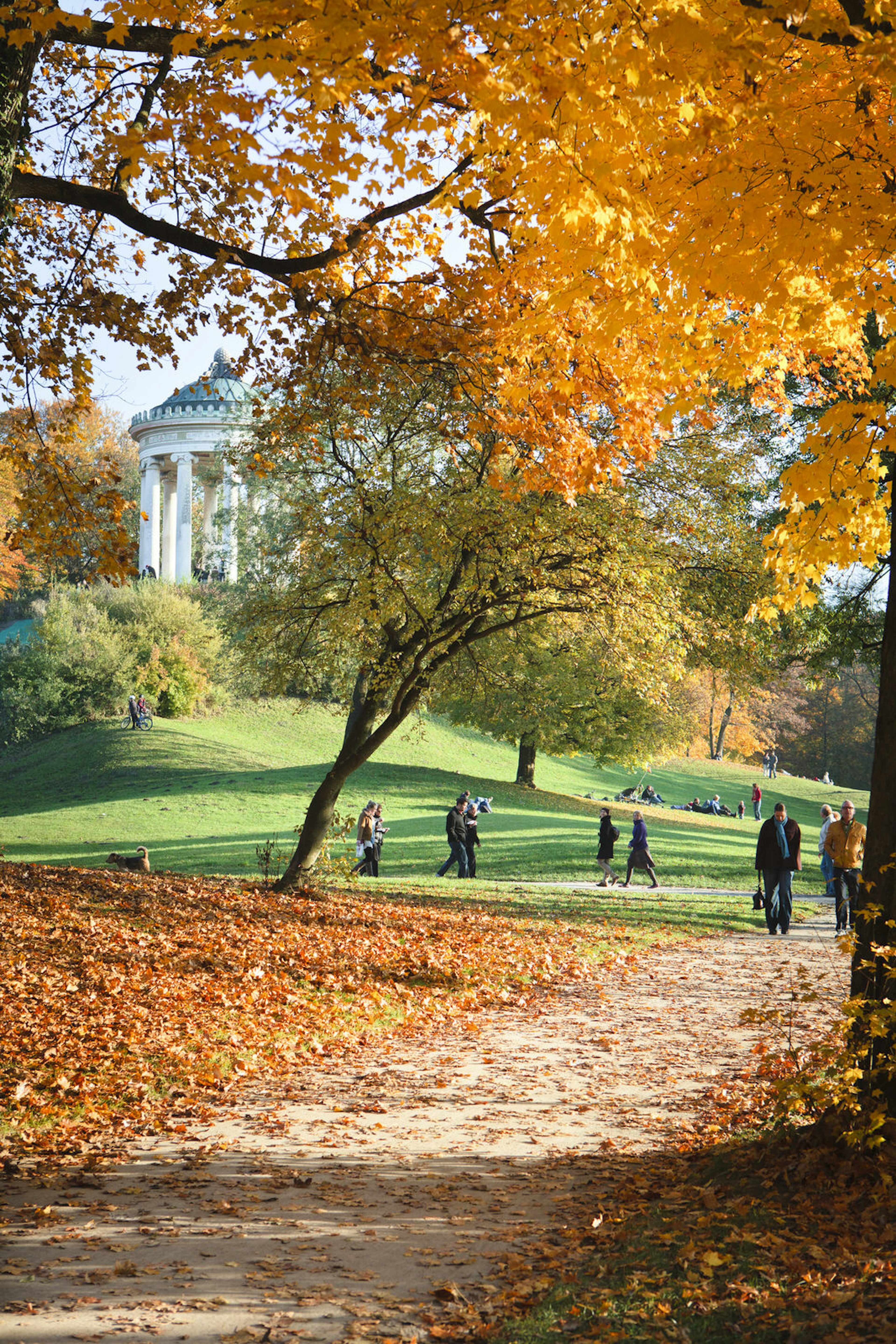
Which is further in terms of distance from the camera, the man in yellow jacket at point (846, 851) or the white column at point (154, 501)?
the white column at point (154, 501)

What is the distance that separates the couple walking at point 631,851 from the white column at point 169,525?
137ft

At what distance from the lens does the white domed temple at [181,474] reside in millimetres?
54844

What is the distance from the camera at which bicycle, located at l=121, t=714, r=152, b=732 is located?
41031 millimetres

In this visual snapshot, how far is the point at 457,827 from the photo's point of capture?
66.3 ft

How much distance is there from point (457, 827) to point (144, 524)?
4127 cm

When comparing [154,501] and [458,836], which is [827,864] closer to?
[458,836]

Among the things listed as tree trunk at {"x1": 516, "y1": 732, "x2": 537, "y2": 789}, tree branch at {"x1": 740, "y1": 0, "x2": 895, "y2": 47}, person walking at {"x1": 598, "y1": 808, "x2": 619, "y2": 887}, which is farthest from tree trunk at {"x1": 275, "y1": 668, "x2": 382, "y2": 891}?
tree trunk at {"x1": 516, "y1": 732, "x2": 537, "y2": 789}

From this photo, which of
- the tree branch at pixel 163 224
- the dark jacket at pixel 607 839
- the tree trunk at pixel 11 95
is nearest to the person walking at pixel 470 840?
the dark jacket at pixel 607 839

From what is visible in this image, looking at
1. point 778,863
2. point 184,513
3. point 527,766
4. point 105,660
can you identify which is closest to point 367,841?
point 778,863

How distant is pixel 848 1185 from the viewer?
4.34m

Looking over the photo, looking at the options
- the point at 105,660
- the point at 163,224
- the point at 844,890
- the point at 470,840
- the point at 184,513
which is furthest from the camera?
the point at 184,513

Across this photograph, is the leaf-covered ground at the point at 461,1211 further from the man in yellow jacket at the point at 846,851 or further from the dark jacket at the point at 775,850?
the dark jacket at the point at 775,850

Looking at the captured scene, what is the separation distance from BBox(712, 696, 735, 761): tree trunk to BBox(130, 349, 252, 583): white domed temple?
3153 centimetres

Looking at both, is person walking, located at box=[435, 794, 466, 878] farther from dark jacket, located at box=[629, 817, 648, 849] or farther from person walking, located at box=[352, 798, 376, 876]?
dark jacket, located at box=[629, 817, 648, 849]
